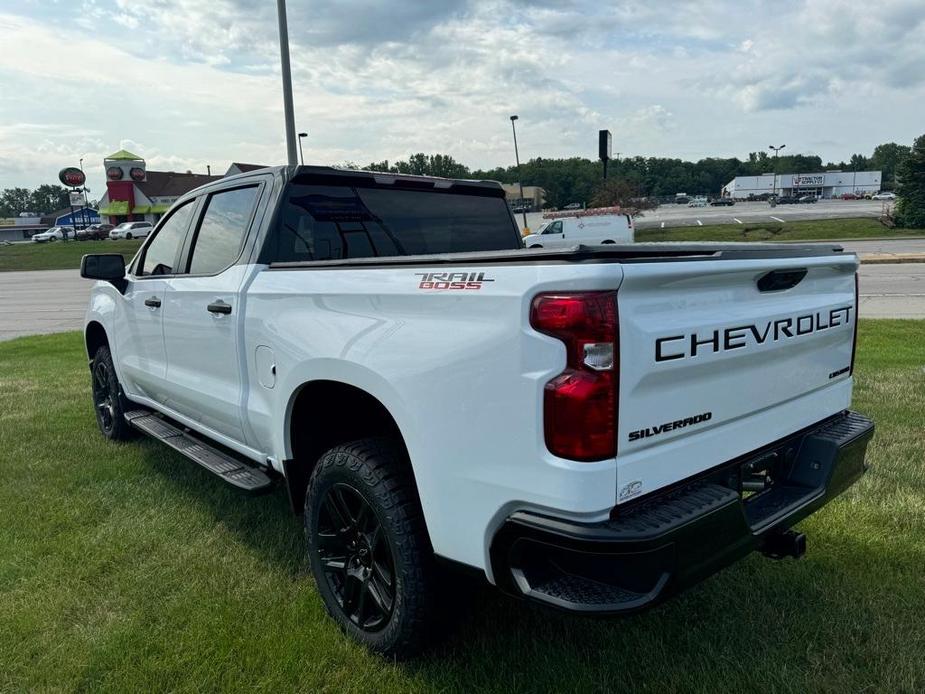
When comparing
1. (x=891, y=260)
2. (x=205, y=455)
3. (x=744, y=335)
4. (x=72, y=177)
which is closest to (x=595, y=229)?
(x=891, y=260)

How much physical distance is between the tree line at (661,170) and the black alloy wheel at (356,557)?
85298mm

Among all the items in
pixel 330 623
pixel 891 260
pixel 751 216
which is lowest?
pixel 891 260

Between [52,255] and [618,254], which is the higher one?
[618,254]

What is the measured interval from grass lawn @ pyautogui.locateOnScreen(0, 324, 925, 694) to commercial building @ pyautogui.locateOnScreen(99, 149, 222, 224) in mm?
72716

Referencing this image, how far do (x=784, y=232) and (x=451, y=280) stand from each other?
35.8m

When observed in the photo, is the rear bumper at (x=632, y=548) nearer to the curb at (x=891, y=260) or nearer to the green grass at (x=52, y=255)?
the curb at (x=891, y=260)

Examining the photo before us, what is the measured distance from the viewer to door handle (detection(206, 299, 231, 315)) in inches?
134

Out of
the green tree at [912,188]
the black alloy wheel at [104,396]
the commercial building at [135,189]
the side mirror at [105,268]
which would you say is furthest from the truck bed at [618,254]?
the commercial building at [135,189]

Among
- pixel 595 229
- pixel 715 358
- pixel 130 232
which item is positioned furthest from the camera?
pixel 130 232

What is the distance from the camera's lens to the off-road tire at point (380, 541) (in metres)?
2.45

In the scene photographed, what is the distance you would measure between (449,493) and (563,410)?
21.3 inches

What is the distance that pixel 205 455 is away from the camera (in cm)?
382

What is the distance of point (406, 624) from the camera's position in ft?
8.23

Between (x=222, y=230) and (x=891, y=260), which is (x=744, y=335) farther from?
(x=891, y=260)
